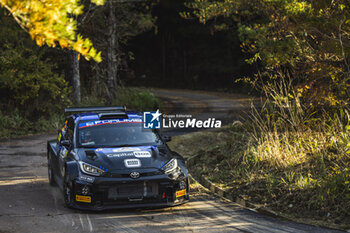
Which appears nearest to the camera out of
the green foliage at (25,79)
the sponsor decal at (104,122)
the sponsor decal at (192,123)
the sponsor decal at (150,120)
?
the sponsor decal at (104,122)

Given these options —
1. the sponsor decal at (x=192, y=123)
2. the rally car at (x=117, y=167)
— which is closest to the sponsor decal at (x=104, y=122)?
the rally car at (x=117, y=167)

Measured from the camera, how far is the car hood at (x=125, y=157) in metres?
9.23

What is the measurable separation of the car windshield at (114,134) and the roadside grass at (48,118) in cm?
1185

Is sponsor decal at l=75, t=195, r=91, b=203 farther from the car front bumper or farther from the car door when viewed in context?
the car door

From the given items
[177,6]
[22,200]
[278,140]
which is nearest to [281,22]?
[278,140]

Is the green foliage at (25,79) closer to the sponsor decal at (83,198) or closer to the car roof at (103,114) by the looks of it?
the car roof at (103,114)

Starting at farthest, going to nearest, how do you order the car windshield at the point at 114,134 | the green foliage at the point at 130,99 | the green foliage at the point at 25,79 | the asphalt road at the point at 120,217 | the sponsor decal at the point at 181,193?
the green foliage at the point at 130,99
the green foliage at the point at 25,79
the car windshield at the point at 114,134
the sponsor decal at the point at 181,193
the asphalt road at the point at 120,217

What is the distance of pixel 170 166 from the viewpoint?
958 cm

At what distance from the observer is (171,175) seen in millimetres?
9383

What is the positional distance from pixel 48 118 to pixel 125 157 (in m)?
16.5

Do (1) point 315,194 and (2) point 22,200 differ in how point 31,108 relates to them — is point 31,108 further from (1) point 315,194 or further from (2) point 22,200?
(1) point 315,194

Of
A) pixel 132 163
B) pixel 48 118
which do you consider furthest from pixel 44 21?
pixel 48 118

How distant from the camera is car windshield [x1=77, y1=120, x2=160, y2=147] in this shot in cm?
1019

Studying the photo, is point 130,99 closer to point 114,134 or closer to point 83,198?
point 114,134
